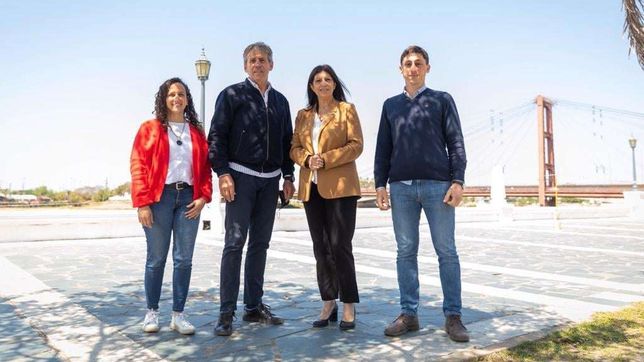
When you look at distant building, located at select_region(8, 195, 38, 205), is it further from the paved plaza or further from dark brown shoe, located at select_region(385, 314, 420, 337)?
dark brown shoe, located at select_region(385, 314, 420, 337)

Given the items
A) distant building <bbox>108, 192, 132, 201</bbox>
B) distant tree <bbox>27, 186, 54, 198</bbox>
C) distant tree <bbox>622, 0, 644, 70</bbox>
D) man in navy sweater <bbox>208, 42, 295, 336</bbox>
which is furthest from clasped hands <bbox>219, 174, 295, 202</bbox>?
distant tree <bbox>27, 186, 54, 198</bbox>

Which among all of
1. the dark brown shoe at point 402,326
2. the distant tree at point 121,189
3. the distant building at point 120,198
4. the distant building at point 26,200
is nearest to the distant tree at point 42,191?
the distant building at point 26,200

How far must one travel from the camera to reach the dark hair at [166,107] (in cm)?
332

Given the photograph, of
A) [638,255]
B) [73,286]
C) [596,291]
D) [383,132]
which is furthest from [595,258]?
[73,286]

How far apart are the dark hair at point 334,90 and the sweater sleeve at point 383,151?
1.10ft

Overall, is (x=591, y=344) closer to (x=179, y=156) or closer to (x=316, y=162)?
(x=316, y=162)

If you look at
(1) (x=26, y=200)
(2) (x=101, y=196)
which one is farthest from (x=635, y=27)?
(1) (x=26, y=200)

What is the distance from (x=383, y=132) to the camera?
11.5 feet

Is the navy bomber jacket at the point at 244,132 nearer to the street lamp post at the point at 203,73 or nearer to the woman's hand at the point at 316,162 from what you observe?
the woman's hand at the point at 316,162

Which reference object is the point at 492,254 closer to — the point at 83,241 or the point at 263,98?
the point at 263,98

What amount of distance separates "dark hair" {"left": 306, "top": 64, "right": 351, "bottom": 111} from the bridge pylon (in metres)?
35.5

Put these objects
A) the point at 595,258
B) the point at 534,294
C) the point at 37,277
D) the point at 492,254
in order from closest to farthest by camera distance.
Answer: the point at 534,294 < the point at 37,277 < the point at 595,258 < the point at 492,254

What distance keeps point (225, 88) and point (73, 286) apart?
3.03 meters

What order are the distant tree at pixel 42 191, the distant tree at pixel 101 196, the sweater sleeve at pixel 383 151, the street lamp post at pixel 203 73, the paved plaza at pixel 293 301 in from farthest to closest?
the distant tree at pixel 42 191
the distant tree at pixel 101 196
the street lamp post at pixel 203 73
the sweater sleeve at pixel 383 151
the paved plaza at pixel 293 301
